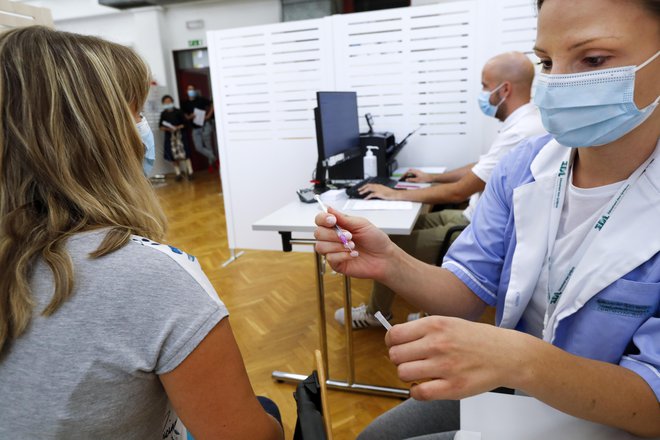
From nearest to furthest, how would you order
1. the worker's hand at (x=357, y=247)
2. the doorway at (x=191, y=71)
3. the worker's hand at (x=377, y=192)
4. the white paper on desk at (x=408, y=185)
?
the worker's hand at (x=357, y=247) < the worker's hand at (x=377, y=192) < the white paper on desk at (x=408, y=185) < the doorway at (x=191, y=71)

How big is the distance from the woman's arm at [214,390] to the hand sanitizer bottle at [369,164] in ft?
6.82

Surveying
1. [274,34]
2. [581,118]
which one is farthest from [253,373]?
[274,34]

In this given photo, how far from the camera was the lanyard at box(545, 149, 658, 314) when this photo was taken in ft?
2.56

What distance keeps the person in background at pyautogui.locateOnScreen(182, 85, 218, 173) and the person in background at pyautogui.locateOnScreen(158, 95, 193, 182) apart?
19 cm

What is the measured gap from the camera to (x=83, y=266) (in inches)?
24.9

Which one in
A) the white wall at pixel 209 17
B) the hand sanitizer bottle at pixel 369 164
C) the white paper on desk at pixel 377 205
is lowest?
the white paper on desk at pixel 377 205

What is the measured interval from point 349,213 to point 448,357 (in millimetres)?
1456

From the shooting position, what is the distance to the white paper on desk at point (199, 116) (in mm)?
7910

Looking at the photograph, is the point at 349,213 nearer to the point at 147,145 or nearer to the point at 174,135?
the point at 147,145

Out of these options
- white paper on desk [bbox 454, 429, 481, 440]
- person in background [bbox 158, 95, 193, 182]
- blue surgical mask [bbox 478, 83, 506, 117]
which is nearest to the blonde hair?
white paper on desk [bbox 454, 429, 481, 440]

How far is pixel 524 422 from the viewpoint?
0.67m

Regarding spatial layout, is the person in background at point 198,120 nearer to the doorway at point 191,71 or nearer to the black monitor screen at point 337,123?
the doorway at point 191,71

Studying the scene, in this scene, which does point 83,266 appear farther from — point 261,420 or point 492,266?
point 492,266

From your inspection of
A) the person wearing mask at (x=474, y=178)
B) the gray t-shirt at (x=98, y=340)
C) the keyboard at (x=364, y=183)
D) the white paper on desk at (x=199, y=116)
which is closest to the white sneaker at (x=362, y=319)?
the person wearing mask at (x=474, y=178)
